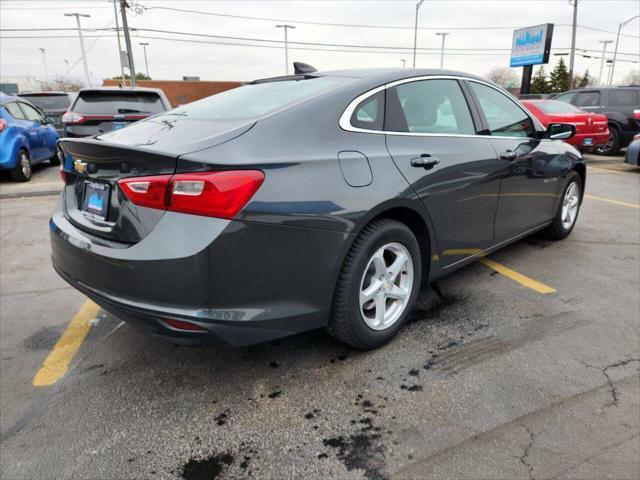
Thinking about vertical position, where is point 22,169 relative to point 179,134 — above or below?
below

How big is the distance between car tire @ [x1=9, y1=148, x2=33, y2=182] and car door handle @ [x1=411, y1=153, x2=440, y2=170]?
7.91 metres

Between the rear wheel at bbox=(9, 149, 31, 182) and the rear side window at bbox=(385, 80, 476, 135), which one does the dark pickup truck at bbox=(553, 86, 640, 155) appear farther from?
the rear wheel at bbox=(9, 149, 31, 182)

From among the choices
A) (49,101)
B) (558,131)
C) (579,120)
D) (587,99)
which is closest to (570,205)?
(558,131)

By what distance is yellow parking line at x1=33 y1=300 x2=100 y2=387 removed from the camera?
8.52 ft

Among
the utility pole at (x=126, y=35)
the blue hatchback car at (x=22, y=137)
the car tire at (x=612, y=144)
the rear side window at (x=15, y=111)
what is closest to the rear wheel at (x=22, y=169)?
the blue hatchback car at (x=22, y=137)

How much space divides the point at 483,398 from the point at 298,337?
1152 millimetres

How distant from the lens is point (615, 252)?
180 inches

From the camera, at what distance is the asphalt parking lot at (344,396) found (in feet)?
6.45

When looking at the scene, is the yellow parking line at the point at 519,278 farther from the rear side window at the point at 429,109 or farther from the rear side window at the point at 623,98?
the rear side window at the point at 623,98

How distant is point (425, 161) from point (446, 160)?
0.77 ft

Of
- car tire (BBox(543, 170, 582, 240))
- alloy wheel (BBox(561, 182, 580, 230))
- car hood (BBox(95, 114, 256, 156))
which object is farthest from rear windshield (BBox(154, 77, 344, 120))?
alloy wheel (BBox(561, 182, 580, 230))

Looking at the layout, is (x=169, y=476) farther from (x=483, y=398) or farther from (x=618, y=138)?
(x=618, y=138)

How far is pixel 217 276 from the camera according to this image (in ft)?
6.57

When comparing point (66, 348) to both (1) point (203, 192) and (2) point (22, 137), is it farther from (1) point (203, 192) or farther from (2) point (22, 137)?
(2) point (22, 137)
